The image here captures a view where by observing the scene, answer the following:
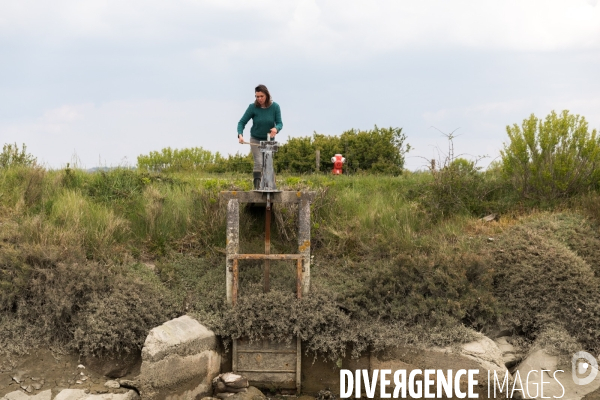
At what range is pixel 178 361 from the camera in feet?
23.0

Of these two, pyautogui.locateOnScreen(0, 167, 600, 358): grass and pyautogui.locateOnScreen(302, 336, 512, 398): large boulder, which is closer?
→ pyautogui.locateOnScreen(302, 336, 512, 398): large boulder

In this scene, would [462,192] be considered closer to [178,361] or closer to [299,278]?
[299,278]

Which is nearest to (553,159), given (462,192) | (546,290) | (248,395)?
(462,192)

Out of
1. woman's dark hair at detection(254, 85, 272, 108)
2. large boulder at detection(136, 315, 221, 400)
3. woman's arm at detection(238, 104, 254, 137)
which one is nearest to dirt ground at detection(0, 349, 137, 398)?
large boulder at detection(136, 315, 221, 400)

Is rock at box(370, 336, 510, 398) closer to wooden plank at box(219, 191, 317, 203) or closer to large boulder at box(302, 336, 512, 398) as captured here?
large boulder at box(302, 336, 512, 398)

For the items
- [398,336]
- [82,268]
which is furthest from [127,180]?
[398,336]

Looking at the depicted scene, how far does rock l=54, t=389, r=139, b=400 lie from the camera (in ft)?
21.8

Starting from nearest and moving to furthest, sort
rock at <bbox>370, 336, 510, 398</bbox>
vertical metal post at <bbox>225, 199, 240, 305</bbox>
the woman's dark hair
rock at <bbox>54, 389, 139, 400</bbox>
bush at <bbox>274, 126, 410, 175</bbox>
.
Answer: rock at <bbox>54, 389, 139, 400</bbox> → rock at <bbox>370, 336, 510, 398</bbox> → vertical metal post at <bbox>225, 199, 240, 305</bbox> → the woman's dark hair → bush at <bbox>274, 126, 410, 175</bbox>

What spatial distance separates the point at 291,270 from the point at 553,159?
5.77 metres

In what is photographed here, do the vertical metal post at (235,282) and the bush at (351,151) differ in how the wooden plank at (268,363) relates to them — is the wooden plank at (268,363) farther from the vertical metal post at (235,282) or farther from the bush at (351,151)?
the bush at (351,151)

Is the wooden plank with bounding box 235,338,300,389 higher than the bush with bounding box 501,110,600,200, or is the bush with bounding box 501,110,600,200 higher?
the bush with bounding box 501,110,600,200

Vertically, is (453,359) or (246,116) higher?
(246,116)

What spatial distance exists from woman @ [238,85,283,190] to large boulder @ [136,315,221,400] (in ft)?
7.54

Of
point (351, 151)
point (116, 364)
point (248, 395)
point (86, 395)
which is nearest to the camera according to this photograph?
point (86, 395)
